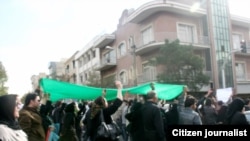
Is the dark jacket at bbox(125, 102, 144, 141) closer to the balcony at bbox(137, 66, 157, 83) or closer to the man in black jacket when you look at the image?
the man in black jacket

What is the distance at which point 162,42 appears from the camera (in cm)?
2912

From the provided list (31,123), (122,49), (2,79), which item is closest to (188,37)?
(122,49)

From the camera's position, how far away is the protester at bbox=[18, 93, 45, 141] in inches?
217

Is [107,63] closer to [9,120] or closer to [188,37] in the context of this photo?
[188,37]

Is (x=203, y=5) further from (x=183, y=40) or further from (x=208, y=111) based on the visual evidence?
(x=208, y=111)

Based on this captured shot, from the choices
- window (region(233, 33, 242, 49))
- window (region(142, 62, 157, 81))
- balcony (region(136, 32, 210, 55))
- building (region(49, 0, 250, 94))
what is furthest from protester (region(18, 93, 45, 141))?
window (region(233, 33, 242, 49))

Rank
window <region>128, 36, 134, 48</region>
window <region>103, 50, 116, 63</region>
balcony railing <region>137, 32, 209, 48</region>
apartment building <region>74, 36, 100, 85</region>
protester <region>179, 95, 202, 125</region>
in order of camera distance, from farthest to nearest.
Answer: apartment building <region>74, 36, 100, 85</region>
window <region>103, 50, 116, 63</region>
window <region>128, 36, 134, 48</region>
balcony railing <region>137, 32, 209, 48</region>
protester <region>179, 95, 202, 125</region>

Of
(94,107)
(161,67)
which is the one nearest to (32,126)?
(94,107)

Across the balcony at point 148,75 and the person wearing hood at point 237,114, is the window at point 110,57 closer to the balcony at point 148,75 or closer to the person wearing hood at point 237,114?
the balcony at point 148,75

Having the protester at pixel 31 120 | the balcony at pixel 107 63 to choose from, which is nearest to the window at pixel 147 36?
the balcony at pixel 107 63

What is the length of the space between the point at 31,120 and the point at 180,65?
2095 centimetres

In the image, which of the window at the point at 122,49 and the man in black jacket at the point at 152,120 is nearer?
the man in black jacket at the point at 152,120

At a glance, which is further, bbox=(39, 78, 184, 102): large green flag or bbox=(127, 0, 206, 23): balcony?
bbox=(127, 0, 206, 23): balcony

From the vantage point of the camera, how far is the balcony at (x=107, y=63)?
3909cm
